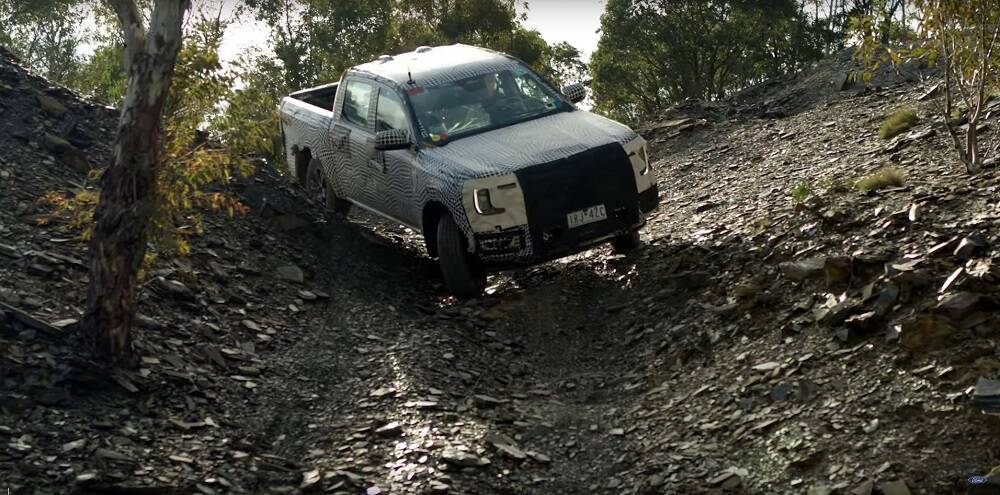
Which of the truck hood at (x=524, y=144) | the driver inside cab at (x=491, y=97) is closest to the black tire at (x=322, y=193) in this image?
the driver inside cab at (x=491, y=97)

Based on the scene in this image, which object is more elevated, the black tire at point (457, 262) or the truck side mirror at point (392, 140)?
the truck side mirror at point (392, 140)

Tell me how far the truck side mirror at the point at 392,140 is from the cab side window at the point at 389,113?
21 centimetres

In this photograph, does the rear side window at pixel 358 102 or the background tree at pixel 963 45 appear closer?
the background tree at pixel 963 45

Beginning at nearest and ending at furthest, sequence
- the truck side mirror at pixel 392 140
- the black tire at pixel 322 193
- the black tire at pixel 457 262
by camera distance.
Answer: the black tire at pixel 457 262 < the truck side mirror at pixel 392 140 < the black tire at pixel 322 193

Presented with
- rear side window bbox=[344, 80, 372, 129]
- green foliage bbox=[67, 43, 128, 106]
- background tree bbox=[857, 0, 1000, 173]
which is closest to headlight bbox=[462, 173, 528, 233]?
rear side window bbox=[344, 80, 372, 129]

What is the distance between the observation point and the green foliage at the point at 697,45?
3859 centimetres

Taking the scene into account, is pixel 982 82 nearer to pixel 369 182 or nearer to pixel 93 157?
pixel 369 182

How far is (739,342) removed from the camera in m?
9.38

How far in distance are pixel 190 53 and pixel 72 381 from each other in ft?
8.01

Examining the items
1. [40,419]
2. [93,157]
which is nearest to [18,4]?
[93,157]

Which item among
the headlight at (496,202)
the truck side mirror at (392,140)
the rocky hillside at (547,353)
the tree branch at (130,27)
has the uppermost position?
the tree branch at (130,27)

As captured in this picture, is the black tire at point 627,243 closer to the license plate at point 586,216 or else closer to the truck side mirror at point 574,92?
the license plate at point 586,216

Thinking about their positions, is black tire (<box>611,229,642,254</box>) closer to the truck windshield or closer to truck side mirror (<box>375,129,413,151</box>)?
the truck windshield

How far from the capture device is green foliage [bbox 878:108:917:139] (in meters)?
13.5
